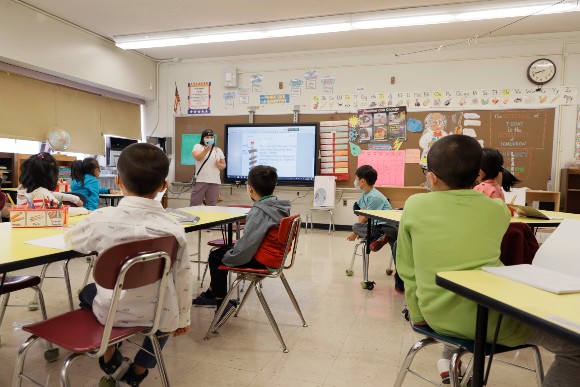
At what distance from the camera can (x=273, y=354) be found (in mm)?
2006

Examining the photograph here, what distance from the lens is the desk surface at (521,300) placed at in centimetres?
71

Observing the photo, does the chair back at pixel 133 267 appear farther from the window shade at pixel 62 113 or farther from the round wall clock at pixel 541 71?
the round wall clock at pixel 541 71

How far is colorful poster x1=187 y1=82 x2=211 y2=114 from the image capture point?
6.53 metres

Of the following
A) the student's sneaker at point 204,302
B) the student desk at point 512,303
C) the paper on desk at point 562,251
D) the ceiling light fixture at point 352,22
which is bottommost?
the student's sneaker at point 204,302

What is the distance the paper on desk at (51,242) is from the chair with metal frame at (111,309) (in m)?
0.24

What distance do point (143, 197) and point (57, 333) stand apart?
489 millimetres

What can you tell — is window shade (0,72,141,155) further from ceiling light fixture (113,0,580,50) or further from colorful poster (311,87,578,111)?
colorful poster (311,87,578,111)

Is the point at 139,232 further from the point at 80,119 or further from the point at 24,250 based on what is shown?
the point at 80,119

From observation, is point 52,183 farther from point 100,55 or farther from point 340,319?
point 100,55

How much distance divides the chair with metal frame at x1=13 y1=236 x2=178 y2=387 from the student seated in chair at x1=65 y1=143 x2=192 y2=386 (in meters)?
0.04

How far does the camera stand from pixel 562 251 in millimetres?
1135

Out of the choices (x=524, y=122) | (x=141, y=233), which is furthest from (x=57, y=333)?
(x=524, y=122)

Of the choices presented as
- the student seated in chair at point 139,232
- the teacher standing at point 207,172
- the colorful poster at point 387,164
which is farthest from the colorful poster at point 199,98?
the student seated in chair at point 139,232

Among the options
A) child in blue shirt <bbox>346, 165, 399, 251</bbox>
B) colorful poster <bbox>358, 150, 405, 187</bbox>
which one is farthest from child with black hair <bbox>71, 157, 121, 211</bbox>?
colorful poster <bbox>358, 150, 405, 187</bbox>
